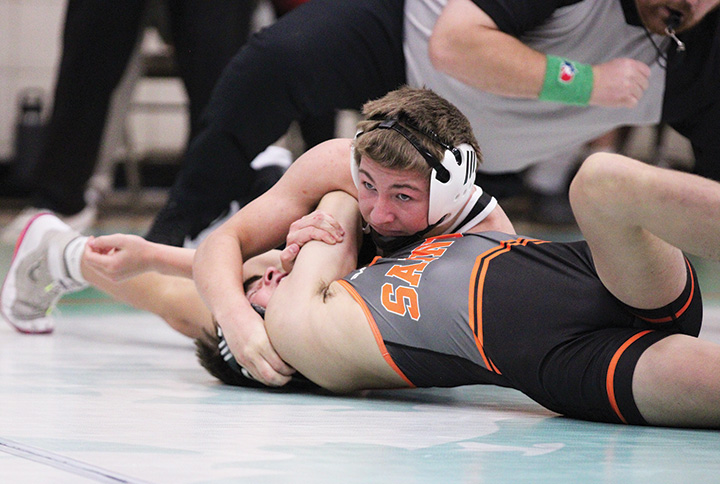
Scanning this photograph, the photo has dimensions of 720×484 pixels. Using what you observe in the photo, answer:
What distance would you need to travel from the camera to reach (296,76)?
2.67 metres

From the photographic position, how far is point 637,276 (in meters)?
1.58

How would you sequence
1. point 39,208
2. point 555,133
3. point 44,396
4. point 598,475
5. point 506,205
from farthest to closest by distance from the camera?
point 506,205, point 39,208, point 555,133, point 44,396, point 598,475

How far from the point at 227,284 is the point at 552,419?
0.68 metres

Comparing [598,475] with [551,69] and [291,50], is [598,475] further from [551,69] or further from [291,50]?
[291,50]

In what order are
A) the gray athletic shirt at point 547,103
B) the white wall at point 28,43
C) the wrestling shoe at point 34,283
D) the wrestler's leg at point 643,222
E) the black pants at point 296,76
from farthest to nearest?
the white wall at point 28,43 → the wrestling shoe at point 34,283 → the black pants at point 296,76 → the gray athletic shirt at point 547,103 → the wrestler's leg at point 643,222

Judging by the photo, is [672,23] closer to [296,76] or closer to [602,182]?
[296,76]

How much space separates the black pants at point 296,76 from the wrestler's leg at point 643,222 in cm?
122

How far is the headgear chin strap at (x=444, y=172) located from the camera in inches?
72.6

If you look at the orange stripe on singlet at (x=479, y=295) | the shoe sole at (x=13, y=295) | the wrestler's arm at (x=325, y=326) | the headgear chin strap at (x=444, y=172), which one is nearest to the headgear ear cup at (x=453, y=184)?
the headgear chin strap at (x=444, y=172)

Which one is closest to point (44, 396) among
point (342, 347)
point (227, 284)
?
point (227, 284)

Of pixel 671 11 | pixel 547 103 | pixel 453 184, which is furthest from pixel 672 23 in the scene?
pixel 453 184

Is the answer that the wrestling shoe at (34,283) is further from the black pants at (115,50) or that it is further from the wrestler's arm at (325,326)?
the wrestler's arm at (325,326)

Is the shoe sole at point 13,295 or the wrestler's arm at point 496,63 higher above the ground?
the wrestler's arm at point 496,63

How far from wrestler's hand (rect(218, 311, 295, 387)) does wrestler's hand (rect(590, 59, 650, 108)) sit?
1.02m
